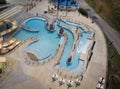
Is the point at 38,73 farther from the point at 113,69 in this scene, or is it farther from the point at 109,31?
the point at 109,31

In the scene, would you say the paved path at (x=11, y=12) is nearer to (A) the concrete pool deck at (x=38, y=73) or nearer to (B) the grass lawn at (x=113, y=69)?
(A) the concrete pool deck at (x=38, y=73)

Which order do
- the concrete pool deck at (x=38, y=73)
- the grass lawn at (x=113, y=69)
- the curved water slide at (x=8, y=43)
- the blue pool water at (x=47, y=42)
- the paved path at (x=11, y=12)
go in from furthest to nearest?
the paved path at (x=11, y=12) < the blue pool water at (x=47, y=42) < the curved water slide at (x=8, y=43) < the grass lawn at (x=113, y=69) < the concrete pool deck at (x=38, y=73)

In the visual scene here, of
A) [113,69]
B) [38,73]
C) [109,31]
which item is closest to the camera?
[38,73]

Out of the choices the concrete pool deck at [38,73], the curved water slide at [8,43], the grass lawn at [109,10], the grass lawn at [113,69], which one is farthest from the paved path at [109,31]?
the curved water slide at [8,43]

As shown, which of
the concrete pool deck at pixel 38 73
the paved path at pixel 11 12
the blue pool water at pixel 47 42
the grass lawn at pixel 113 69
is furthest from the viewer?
the paved path at pixel 11 12

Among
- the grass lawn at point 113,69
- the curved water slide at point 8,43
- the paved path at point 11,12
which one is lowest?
the grass lawn at point 113,69

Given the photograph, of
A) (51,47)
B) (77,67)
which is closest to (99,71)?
(77,67)

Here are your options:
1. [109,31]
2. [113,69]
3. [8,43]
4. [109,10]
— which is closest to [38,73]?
[8,43]

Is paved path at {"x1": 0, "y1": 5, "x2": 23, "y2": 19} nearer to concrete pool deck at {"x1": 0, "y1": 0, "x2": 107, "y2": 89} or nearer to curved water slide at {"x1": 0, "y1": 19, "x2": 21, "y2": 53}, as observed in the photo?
curved water slide at {"x1": 0, "y1": 19, "x2": 21, "y2": 53}

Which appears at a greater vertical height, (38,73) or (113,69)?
(38,73)

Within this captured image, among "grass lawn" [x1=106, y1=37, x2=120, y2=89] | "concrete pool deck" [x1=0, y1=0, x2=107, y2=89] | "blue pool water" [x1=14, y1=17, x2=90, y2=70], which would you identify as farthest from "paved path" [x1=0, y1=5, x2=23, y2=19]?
"grass lawn" [x1=106, y1=37, x2=120, y2=89]
